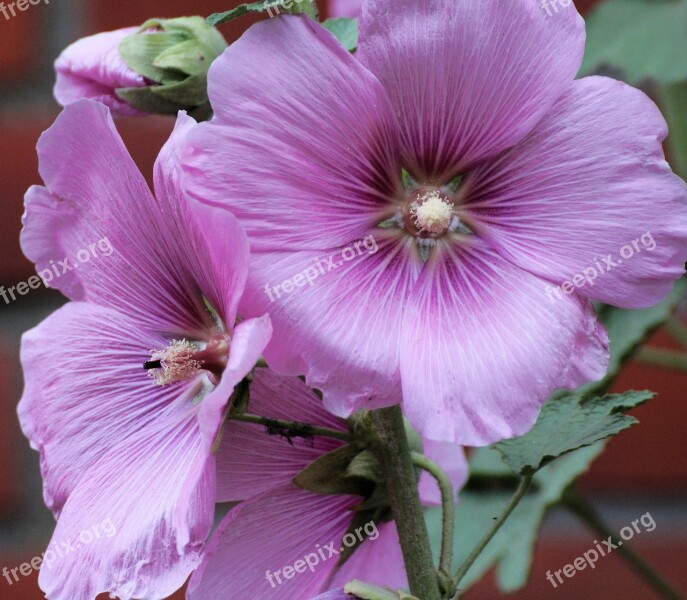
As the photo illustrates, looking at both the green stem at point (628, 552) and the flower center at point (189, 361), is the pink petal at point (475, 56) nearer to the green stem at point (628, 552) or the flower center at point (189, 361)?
the flower center at point (189, 361)

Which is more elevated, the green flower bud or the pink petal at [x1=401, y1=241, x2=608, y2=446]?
the green flower bud

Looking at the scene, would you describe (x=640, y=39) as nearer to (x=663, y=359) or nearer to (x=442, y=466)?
(x=663, y=359)

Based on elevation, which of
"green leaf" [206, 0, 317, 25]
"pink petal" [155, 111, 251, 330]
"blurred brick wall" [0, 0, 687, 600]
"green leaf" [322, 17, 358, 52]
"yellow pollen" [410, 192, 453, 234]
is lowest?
"blurred brick wall" [0, 0, 687, 600]

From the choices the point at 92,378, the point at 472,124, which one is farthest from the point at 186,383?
the point at 472,124

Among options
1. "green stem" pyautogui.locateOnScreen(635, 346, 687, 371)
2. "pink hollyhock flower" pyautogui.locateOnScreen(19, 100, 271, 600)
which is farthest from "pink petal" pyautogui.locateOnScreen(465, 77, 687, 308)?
"green stem" pyautogui.locateOnScreen(635, 346, 687, 371)

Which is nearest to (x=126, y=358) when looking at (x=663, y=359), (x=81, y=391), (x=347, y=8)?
(x=81, y=391)

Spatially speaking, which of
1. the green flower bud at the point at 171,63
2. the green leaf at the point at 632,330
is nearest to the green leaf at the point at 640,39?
the green leaf at the point at 632,330

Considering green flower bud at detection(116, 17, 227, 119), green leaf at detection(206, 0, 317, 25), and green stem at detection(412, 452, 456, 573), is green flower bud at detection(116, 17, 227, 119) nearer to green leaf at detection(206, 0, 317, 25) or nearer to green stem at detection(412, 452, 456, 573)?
green leaf at detection(206, 0, 317, 25)
